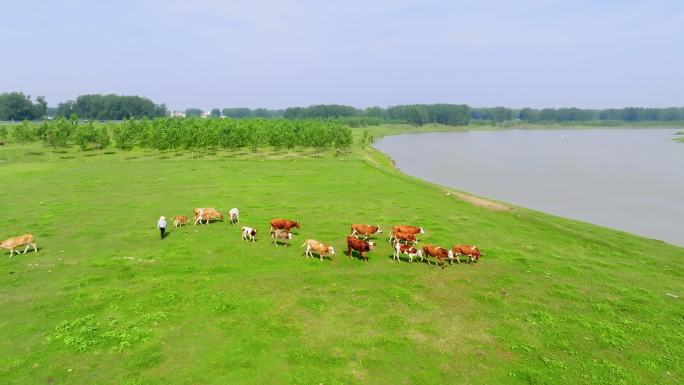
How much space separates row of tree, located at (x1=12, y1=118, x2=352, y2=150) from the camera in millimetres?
73000

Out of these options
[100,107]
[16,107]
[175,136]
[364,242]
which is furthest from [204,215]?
[100,107]

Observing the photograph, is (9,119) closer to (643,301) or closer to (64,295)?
(64,295)

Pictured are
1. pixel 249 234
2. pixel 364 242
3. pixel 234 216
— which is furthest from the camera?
pixel 234 216

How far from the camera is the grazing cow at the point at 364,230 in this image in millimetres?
22727

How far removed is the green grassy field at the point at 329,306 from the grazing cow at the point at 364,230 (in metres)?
1.25

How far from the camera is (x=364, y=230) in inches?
895

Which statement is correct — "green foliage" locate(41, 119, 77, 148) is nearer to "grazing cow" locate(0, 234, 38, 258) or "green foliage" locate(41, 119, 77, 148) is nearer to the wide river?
the wide river

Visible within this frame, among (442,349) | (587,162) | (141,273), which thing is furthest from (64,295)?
(587,162)

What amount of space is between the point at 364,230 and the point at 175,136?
6118 centimetres

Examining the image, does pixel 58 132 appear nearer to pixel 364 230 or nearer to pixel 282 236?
pixel 282 236

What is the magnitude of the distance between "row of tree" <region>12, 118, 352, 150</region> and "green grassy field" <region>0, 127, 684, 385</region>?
47235 millimetres

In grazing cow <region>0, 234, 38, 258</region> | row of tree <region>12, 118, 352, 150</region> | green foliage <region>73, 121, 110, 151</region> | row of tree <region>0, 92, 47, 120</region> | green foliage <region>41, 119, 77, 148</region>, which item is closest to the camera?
grazing cow <region>0, 234, 38, 258</region>

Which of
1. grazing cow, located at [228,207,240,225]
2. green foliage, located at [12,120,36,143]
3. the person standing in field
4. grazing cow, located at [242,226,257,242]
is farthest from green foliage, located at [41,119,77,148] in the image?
grazing cow, located at [242,226,257,242]

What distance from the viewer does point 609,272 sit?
19422 mm
